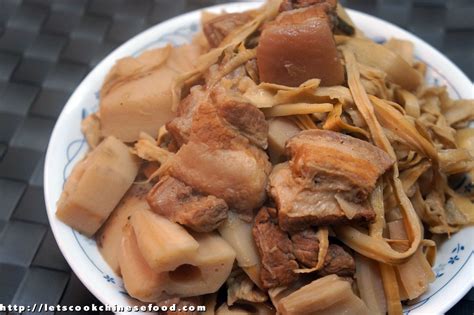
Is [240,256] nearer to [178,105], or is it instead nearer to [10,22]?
[178,105]

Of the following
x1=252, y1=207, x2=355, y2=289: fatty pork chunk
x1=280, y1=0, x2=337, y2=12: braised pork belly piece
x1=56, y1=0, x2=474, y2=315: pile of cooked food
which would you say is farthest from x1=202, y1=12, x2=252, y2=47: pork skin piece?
x1=252, y1=207, x2=355, y2=289: fatty pork chunk

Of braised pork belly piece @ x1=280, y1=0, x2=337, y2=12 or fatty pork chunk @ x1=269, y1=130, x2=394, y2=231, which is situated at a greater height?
braised pork belly piece @ x1=280, y1=0, x2=337, y2=12

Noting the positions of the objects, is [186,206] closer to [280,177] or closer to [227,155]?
[227,155]

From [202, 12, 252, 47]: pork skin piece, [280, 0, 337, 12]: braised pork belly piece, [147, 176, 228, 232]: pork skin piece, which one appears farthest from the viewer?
[202, 12, 252, 47]: pork skin piece

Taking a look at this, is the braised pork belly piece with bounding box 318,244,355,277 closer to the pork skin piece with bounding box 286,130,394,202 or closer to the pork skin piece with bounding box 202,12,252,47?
the pork skin piece with bounding box 286,130,394,202

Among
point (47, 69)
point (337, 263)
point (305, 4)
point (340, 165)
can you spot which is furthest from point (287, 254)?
point (47, 69)

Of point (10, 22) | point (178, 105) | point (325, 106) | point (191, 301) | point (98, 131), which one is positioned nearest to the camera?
point (191, 301)

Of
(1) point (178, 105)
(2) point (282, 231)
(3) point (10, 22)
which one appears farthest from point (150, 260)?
(3) point (10, 22)
